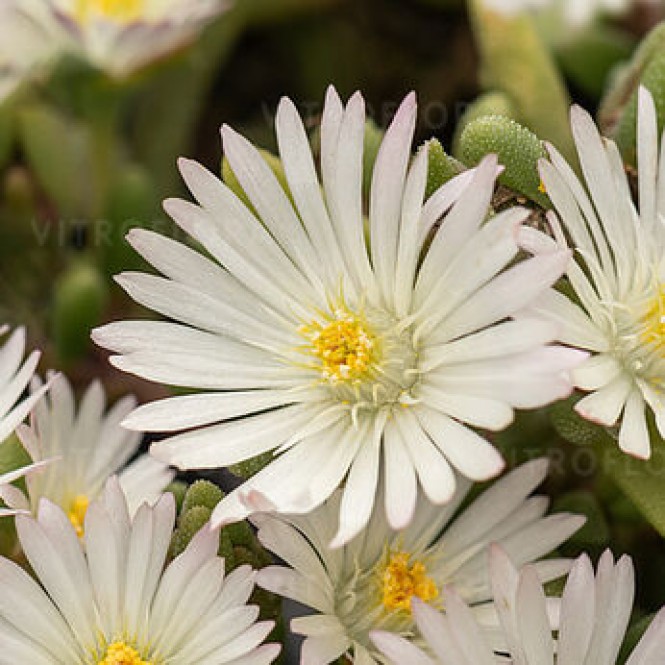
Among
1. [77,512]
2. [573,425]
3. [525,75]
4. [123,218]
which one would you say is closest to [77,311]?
[123,218]

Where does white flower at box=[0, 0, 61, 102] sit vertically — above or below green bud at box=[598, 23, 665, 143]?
above

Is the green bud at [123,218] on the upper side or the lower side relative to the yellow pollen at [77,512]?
upper

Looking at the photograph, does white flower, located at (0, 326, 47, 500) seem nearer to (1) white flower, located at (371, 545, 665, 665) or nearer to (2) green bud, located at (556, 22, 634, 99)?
(1) white flower, located at (371, 545, 665, 665)

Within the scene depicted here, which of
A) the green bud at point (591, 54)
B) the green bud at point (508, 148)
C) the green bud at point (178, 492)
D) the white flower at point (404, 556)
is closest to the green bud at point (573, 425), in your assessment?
the white flower at point (404, 556)

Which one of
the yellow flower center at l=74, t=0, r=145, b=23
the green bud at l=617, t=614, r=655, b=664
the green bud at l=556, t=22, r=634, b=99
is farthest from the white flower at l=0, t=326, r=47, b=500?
the green bud at l=556, t=22, r=634, b=99

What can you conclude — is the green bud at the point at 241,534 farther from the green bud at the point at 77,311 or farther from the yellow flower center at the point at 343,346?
the green bud at the point at 77,311

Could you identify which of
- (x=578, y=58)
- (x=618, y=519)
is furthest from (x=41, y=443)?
(x=578, y=58)

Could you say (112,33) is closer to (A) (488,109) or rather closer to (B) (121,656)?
(A) (488,109)
